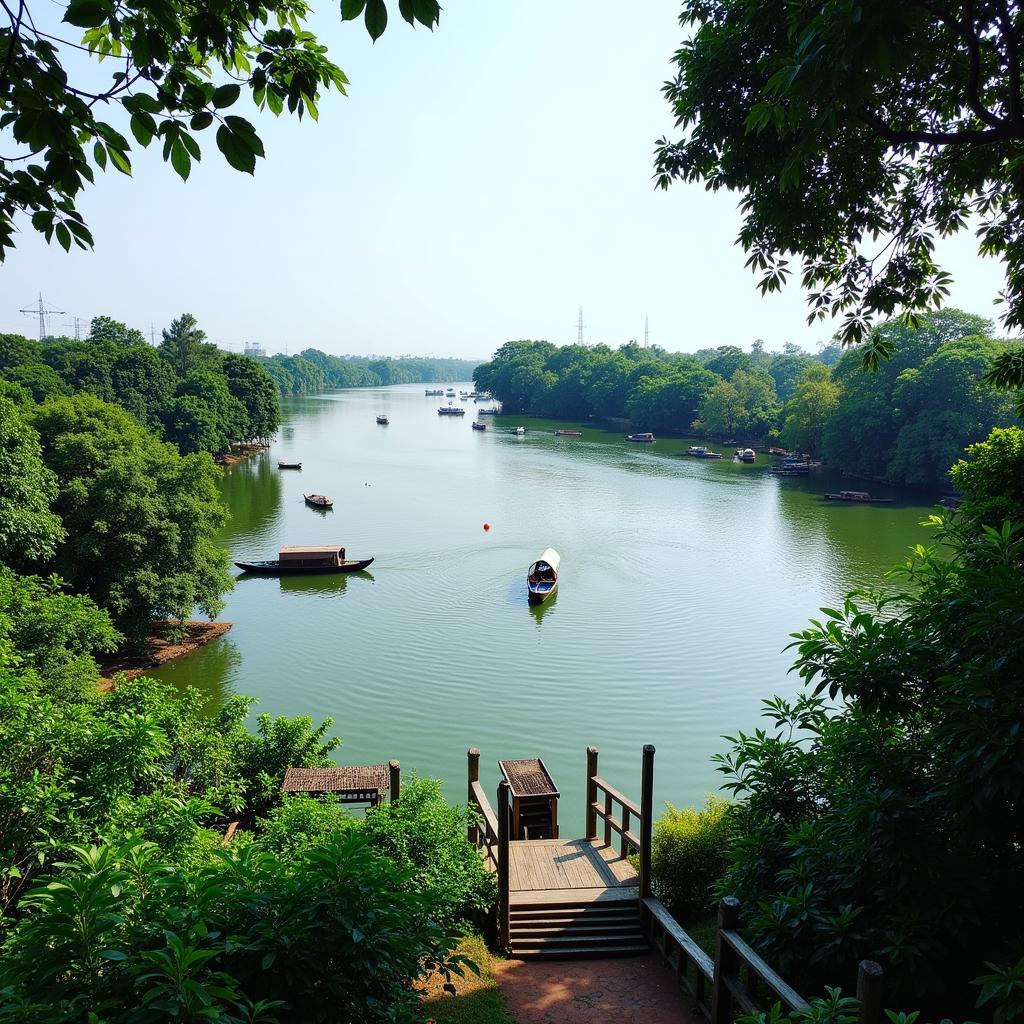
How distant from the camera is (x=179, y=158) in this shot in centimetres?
274

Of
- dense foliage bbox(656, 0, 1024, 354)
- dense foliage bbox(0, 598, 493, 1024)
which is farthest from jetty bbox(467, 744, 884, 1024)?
dense foliage bbox(656, 0, 1024, 354)

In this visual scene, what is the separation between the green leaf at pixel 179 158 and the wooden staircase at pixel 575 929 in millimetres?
8776

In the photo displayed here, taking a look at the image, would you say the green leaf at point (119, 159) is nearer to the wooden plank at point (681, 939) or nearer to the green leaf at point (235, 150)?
the green leaf at point (235, 150)

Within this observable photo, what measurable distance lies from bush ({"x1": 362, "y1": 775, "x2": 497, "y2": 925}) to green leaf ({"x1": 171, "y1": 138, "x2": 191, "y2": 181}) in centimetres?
621

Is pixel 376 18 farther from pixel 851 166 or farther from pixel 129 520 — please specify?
pixel 129 520

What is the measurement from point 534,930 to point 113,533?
15.8 meters

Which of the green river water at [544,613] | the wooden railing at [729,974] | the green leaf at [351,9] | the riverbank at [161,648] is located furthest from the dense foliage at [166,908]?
the riverbank at [161,648]

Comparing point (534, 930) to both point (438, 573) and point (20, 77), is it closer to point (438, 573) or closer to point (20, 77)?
point (20, 77)

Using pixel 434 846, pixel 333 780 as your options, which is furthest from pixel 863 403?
pixel 434 846

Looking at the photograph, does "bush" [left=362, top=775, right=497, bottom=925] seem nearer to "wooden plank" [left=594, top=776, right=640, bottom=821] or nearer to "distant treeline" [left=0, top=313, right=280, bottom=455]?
"wooden plank" [left=594, top=776, right=640, bottom=821]

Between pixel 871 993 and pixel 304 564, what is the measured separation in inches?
1039

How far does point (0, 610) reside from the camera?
527 inches

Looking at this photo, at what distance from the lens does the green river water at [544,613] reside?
16.8 m

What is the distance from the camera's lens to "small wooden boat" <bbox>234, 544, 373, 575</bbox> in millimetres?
28391
